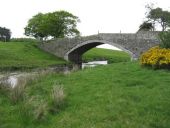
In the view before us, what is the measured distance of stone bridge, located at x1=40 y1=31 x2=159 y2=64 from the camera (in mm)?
58719

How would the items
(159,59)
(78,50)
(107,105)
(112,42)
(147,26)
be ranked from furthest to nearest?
(147,26) → (78,50) → (112,42) → (159,59) → (107,105)

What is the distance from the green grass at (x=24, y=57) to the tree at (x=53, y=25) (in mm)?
4206

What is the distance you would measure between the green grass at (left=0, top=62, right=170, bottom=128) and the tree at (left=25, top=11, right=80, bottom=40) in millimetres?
58500

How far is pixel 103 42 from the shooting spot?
64375mm

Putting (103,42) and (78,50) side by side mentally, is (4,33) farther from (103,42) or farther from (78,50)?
(103,42)

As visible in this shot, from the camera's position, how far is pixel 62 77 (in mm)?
23938

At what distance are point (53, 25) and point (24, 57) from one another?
58.4 feet

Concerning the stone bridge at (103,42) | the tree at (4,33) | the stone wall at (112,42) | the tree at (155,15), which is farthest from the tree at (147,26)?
the tree at (4,33)

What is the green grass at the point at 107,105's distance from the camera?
1357 cm

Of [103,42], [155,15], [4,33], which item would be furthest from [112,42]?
[4,33]

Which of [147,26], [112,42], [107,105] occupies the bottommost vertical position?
[107,105]

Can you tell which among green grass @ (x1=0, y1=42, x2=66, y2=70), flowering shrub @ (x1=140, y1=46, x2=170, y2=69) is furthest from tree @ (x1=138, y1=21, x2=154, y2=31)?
flowering shrub @ (x1=140, y1=46, x2=170, y2=69)

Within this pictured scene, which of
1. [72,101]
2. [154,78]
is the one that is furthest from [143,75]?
[72,101]

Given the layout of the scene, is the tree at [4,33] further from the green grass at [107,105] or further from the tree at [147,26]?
the green grass at [107,105]
